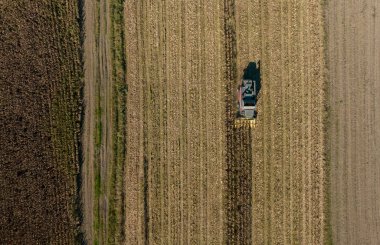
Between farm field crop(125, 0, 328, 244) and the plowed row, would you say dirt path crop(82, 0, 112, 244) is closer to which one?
farm field crop(125, 0, 328, 244)

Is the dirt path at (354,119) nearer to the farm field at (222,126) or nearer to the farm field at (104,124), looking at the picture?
the farm field at (222,126)

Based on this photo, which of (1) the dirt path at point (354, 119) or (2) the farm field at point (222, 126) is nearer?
(1) the dirt path at point (354, 119)

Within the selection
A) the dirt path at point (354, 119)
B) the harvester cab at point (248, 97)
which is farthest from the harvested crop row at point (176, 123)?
the dirt path at point (354, 119)

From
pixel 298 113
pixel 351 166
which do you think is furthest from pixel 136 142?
pixel 351 166

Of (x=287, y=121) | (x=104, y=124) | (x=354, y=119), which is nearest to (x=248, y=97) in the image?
(x=287, y=121)

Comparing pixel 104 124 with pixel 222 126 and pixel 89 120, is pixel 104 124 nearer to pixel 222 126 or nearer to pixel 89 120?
pixel 89 120
